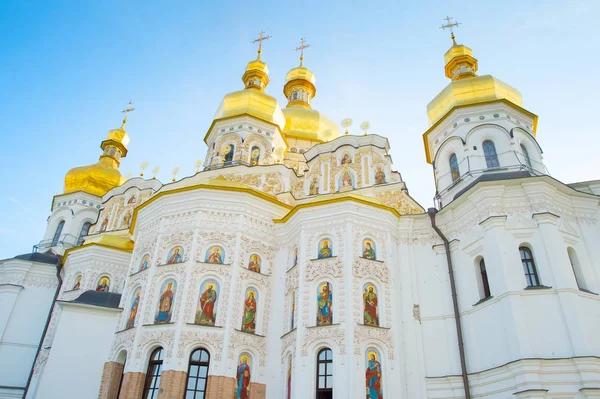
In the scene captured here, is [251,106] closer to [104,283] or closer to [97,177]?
[104,283]

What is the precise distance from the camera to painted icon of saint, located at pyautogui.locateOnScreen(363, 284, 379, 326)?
12512mm

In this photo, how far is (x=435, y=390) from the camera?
39.4ft

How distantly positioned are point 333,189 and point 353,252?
14.4 feet

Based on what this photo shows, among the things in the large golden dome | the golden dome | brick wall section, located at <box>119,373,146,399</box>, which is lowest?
brick wall section, located at <box>119,373,146,399</box>

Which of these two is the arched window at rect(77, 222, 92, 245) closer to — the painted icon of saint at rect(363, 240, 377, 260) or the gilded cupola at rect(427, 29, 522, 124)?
the painted icon of saint at rect(363, 240, 377, 260)

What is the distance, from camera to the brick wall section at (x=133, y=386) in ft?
40.3

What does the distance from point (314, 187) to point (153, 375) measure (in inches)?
335

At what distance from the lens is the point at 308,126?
84.3ft

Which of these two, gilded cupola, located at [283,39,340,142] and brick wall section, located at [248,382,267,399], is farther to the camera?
gilded cupola, located at [283,39,340,142]

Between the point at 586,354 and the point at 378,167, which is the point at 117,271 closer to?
the point at 378,167

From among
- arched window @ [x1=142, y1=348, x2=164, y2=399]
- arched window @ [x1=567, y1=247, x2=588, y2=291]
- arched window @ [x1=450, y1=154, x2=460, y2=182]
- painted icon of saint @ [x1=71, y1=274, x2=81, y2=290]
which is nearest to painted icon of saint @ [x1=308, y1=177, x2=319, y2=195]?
arched window @ [x1=450, y1=154, x2=460, y2=182]

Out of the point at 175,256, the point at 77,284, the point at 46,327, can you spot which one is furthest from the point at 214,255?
the point at 46,327

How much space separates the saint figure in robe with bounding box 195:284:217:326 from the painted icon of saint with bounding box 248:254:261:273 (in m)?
1.38

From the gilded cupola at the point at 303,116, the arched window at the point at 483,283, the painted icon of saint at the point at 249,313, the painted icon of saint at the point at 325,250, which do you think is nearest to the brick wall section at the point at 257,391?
the painted icon of saint at the point at 249,313
